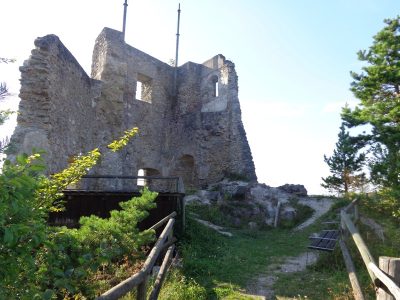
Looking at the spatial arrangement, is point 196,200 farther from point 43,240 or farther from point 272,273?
point 43,240

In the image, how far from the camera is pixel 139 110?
55.2 feet

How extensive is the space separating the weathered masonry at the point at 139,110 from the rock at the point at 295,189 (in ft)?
5.16

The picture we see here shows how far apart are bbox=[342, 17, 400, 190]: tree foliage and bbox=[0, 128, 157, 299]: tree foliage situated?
25.8 ft

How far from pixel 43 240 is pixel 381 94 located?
11973 millimetres

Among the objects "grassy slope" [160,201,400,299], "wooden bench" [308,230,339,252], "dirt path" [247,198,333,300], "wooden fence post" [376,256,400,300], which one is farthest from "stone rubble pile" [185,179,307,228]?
"wooden fence post" [376,256,400,300]

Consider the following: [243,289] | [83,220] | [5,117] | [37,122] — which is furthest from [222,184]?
[5,117]

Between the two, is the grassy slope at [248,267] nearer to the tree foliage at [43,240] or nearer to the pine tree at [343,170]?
the tree foliage at [43,240]

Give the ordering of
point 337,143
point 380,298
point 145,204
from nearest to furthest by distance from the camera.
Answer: point 380,298 < point 145,204 < point 337,143

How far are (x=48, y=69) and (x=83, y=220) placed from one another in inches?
259

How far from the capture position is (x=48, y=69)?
29.8ft

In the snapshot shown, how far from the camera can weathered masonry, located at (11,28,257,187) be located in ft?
30.6

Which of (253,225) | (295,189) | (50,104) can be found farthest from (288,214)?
(50,104)

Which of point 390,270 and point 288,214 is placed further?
point 288,214

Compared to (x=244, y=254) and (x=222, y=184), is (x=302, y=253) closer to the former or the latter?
(x=244, y=254)
